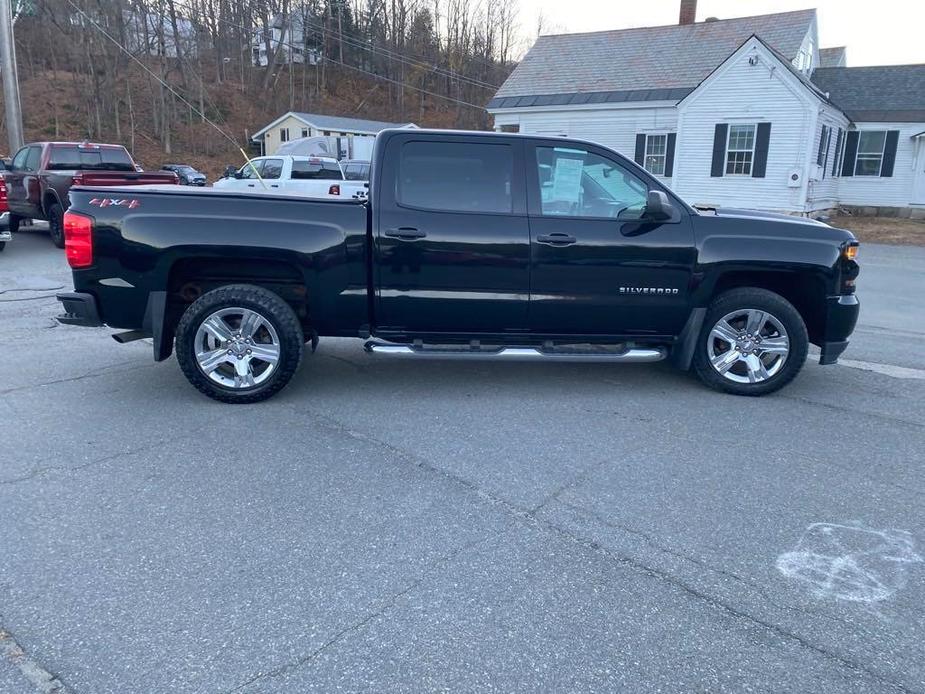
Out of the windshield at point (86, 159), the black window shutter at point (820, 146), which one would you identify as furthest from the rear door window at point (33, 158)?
the black window shutter at point (820, 146)

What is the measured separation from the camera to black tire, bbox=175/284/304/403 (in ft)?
17.2

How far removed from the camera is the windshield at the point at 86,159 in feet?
47.2

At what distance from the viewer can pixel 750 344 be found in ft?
18.7

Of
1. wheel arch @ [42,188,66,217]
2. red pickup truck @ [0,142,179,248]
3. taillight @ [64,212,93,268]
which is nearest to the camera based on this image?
taillight @ [64,212,93,268]

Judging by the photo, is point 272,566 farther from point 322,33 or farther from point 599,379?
point 322,33

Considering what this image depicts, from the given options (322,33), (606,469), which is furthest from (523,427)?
(322,33)

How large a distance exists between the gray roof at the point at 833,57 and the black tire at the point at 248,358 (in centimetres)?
3488

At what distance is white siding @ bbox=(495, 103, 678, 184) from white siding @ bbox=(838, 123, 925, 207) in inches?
269

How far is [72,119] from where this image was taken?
4294cm

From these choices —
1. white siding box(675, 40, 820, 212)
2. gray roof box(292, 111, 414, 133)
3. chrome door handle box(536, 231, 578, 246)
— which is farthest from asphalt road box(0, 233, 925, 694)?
gray roof box(292, 111, 414, 133)

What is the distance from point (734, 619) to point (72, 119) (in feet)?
160

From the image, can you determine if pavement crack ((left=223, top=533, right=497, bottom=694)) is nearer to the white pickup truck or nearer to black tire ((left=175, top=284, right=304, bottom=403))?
black tire ((left=175, top=284, right=304, bottom=403))

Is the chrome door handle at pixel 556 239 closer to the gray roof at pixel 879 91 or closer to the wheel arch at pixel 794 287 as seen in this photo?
the wheel arch at pixel 794 287

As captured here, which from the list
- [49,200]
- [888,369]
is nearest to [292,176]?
[49,200]
